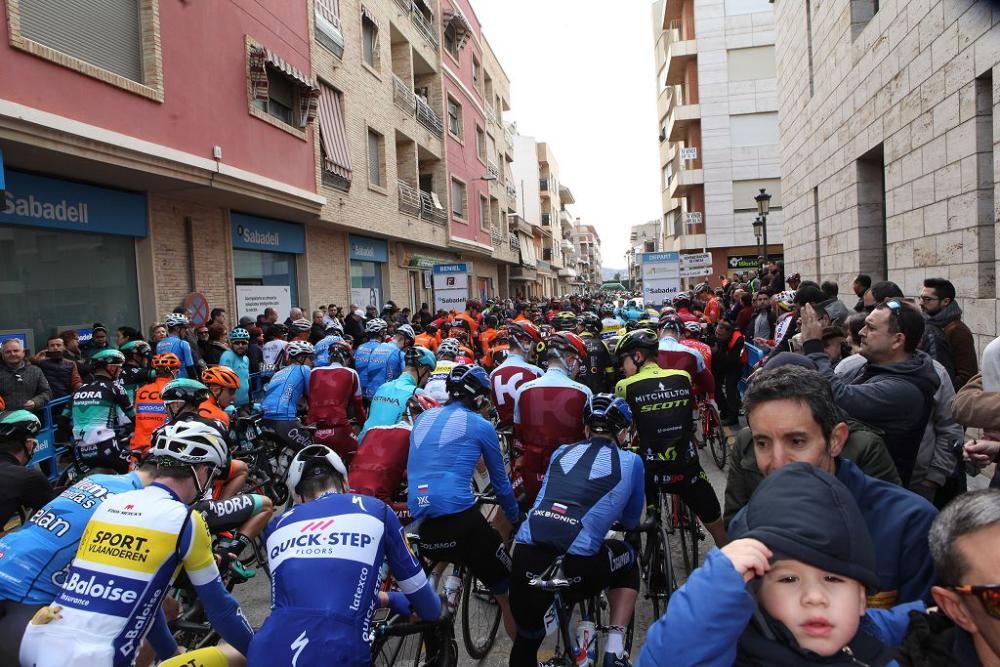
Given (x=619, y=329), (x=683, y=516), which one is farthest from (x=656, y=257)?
(x=683, y=516)

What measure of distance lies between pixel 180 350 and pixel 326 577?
840 centimetres

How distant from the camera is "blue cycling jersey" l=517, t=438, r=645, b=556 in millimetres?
3623

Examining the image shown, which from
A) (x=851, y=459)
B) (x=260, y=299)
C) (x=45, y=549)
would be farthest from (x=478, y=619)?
(x=260, y=299)

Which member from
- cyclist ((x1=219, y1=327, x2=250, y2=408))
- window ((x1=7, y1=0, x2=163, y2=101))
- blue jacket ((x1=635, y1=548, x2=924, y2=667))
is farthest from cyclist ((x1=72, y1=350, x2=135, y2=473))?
blue jacket ((x1=635, y1=548, x2=924, y2=667))

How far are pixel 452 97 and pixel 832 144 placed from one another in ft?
69.1

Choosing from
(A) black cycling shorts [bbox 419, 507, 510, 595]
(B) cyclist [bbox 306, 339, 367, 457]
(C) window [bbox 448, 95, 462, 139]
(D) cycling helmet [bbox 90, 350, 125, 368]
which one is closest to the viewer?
(A) black cycling shorts [bbox 419, 507, 510, 595]

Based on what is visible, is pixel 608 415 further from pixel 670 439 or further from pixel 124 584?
pixel 124 584

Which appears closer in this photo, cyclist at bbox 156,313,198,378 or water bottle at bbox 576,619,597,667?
water bottle at bbox 576,619,597,667

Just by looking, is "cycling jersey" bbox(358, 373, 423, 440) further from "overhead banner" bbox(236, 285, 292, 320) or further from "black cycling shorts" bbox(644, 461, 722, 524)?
"overhead banner" bbox(236, 285, 292, 320)

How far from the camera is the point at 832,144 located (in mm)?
14430

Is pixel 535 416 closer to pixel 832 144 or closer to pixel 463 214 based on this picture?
pixel 832 144

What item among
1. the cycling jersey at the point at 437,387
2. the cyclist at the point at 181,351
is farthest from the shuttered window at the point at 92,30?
the cycling jersey at the point at 437,387

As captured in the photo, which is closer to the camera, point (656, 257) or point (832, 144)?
point (832, 144)

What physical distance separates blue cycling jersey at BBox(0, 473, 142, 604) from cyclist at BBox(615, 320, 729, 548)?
3660 mm
